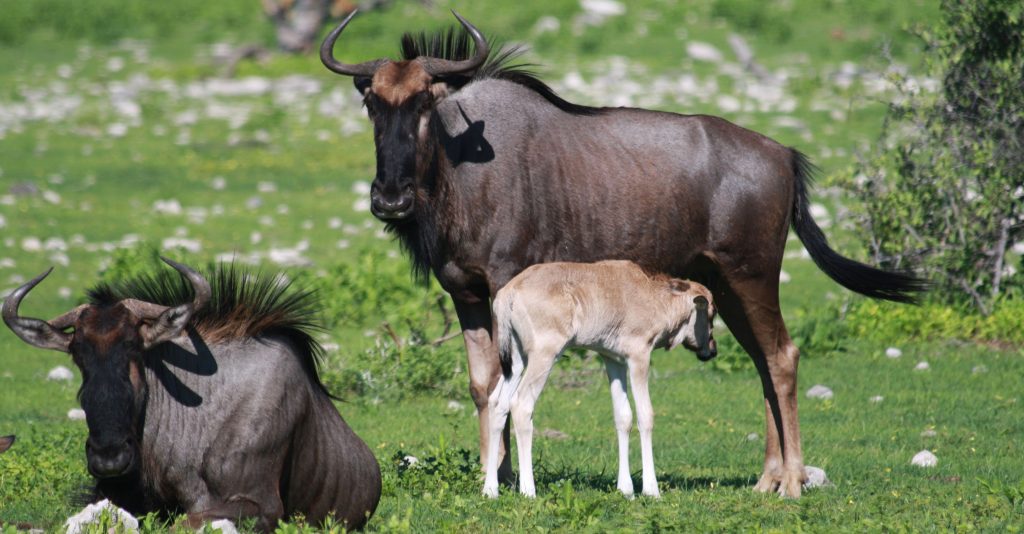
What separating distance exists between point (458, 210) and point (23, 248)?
11172 millimetres

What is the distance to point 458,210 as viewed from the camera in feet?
29.8

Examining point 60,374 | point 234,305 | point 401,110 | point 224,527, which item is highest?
point 401,110

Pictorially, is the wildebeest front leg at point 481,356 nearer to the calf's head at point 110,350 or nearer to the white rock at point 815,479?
the white rock at point 815,479

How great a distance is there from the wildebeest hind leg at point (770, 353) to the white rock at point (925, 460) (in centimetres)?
100

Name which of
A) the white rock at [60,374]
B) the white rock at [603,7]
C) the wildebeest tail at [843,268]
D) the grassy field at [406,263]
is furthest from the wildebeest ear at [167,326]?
the white rock at [603,7]

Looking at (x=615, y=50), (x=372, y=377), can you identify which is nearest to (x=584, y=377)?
(x=372, y=377)

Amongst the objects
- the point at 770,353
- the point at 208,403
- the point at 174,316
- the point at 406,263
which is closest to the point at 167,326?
the point at 174,316

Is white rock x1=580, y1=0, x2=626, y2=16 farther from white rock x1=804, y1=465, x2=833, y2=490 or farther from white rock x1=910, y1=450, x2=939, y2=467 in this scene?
white rock x1=804, y1=465, x2=833, y2=490

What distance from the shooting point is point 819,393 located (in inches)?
500

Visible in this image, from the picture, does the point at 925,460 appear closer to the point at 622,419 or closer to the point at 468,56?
the point at 622,419

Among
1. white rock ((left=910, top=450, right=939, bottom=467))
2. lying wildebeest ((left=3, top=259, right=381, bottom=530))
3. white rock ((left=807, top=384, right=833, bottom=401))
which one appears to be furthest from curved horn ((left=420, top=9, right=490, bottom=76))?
white rock ((left=807, top=384, right=833, bottom=401))

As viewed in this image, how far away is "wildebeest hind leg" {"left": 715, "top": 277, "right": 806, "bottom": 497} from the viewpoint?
9.63 m

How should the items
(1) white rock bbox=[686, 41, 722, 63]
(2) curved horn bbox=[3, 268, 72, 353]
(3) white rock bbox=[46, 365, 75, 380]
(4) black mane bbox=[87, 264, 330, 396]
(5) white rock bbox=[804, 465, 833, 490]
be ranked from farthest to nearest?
(1) white rock bbox=[686, 41, 722, 63] < (3) white rock bbox=[46, 365, 75, 380] < (5) white rock bbox=[804, 465, 833, 490] < (4) black mane bbox=[87, 264, 330, 396] < (2) curved horn bbox=[3, 268, 72, 353]

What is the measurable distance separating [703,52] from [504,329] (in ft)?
75.6
